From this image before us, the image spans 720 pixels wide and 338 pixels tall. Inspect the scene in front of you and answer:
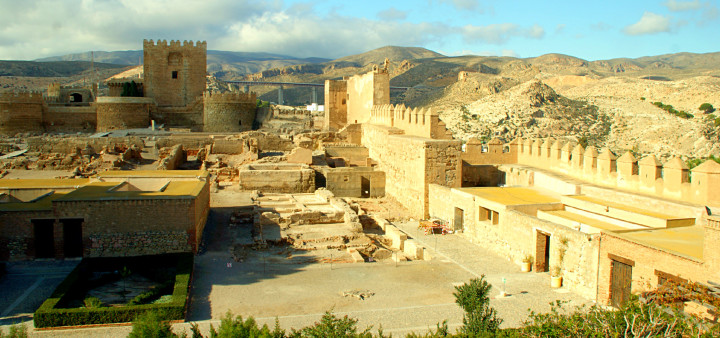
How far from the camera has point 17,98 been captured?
106 feet

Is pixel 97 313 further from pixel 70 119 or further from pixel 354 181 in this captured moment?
pixel 70 119

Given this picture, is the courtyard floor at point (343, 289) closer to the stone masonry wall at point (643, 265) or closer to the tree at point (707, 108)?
the stone masonry wall at point (643, 265)

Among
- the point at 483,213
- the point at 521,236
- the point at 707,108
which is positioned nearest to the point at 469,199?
the point at 483,213

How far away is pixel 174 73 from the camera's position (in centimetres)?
3691

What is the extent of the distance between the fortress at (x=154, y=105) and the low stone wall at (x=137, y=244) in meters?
22.6

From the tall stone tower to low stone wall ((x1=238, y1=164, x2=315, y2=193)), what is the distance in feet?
60.1

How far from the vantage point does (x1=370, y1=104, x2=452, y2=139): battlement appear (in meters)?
19.8

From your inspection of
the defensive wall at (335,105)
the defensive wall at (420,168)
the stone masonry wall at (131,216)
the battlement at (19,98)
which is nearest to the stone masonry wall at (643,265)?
the defensive wall at (420,168)

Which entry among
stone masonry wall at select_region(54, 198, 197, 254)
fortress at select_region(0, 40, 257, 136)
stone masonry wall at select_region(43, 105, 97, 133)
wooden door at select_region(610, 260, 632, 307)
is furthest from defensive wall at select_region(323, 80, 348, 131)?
wooden door at select_region(610, 260, 632, 307)

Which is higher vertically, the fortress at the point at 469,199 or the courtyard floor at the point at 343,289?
the fortress at the point at 469,199

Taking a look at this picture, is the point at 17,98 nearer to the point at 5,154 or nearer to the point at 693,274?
the point at 5,154

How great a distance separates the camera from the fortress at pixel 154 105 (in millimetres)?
32594

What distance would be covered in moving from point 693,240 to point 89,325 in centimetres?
1056

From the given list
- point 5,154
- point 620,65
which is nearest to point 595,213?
point 5,154
